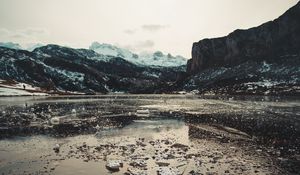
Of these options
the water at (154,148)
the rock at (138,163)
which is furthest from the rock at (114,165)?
the rock at (138,163)

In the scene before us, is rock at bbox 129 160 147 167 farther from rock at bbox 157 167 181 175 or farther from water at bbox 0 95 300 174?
rock at bbox 157 167 181 175

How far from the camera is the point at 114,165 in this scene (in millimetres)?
30219

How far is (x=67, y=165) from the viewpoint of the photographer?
3147 centimetres

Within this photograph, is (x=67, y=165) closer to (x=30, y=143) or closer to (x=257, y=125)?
(x=30, y=143)

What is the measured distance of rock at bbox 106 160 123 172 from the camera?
2978 centimetres

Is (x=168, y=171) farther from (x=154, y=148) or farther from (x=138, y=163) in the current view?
(x=154, y=148)

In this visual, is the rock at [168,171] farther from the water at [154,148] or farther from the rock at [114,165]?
the rock at [114,165]

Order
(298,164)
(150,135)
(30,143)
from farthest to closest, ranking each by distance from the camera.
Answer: (150,135)
(30,143)
(298,164)

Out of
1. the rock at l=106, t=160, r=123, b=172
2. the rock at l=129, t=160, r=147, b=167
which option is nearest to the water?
the rock at l=129, t=160, r=147, b=167

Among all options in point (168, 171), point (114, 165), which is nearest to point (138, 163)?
point (114, 165)

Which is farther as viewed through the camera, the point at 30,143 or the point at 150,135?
the point at 150,135

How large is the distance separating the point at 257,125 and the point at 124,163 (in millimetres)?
35167

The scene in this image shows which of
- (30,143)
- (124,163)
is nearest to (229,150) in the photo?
(124,163)

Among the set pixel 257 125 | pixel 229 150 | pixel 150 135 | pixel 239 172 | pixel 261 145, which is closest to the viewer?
pixel 239 172
